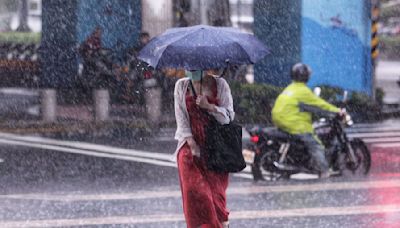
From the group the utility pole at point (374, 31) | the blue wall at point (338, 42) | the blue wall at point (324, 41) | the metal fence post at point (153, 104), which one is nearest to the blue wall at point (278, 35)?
the blue wall at point (324, 41)

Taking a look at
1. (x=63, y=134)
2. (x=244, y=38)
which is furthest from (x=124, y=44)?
(x=244, y=38)

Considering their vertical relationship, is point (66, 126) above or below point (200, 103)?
below

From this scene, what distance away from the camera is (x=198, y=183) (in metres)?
7.50

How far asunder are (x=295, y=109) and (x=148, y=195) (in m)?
2.20

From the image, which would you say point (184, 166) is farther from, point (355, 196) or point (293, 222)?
point (355, 196)

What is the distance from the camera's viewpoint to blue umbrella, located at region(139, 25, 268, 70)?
24.1 feet

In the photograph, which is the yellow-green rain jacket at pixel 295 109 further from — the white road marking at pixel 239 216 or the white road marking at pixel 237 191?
the white road marking at pixel 239 216

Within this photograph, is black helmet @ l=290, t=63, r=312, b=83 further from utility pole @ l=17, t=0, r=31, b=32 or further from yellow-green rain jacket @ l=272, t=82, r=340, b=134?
utility pole @ l=17, t=0, r=31, b=32

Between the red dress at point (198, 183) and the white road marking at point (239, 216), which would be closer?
the red dress at point (198, 183)

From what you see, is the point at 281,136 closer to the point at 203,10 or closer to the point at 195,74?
the point at 195,74

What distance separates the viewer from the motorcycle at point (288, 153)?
1256cm

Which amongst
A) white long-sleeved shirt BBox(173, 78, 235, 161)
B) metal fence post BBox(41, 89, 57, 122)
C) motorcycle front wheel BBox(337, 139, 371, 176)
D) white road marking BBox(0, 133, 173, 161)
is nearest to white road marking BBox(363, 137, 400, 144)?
white road marking BBox(0, 133, 173, 161)

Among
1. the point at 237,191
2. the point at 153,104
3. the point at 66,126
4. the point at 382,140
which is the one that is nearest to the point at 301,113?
the point at 237,191

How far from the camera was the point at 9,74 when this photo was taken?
28.0 m
